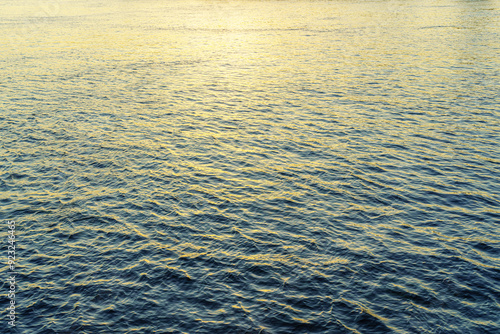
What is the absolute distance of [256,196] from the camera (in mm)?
37219

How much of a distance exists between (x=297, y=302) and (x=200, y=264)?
7.21 meters

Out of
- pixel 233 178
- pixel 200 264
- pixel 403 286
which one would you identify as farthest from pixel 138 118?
pixel 403 286

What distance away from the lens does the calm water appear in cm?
2488

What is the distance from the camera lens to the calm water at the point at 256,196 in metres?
24.9

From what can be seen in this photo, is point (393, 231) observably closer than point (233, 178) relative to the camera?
Yes

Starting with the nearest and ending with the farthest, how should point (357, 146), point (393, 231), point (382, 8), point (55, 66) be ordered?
point (393, 231)
point (357, 146)
point (55, 66)
point (382, 8)

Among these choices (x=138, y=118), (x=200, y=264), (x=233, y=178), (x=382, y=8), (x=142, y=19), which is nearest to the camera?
(x=200, y=264)

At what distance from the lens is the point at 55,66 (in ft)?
282

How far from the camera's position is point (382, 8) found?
174 m

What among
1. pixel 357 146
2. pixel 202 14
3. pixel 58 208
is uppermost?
pixel 202 14

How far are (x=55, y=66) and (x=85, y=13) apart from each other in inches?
4066

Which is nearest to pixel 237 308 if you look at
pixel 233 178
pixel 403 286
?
pixel 403 286

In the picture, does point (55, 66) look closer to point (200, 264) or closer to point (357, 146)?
point (357, 146)

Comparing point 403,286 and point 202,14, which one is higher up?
point 202,14
